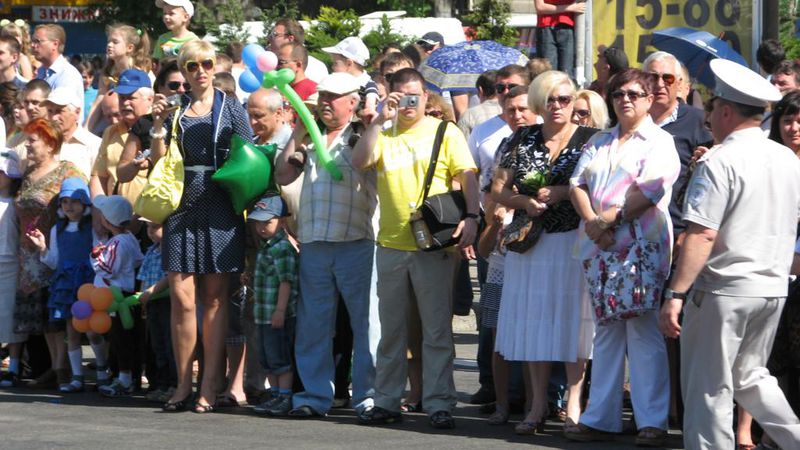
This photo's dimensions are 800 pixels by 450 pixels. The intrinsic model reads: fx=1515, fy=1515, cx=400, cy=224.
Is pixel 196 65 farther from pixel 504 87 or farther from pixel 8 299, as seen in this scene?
pixel 8 299

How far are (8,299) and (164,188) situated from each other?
2154 millimetres

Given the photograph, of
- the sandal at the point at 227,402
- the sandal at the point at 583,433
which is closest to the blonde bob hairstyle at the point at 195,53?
the sandal at the point at 227,402

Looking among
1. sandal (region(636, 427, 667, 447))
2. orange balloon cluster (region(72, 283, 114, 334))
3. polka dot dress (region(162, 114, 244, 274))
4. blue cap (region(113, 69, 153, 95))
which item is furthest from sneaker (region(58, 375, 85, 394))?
sandal (region(636, 427, 667, 447))

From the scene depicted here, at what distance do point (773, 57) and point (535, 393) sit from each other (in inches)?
139

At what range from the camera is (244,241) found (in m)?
9.78

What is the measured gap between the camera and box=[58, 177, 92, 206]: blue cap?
10.6m

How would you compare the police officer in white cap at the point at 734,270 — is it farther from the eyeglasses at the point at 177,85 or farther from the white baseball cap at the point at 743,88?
the eyeglasses at the point at 177,85

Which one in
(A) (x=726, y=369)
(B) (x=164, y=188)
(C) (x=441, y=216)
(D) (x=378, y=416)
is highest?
(B) (x=164, y=188)

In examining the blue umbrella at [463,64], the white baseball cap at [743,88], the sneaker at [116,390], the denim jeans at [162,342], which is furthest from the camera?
the blue umbrella at [463,64]

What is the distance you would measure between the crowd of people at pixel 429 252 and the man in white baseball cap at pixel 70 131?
0.02 meters

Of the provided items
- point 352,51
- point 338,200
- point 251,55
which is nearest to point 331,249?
point 338,200

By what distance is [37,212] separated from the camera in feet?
35.4

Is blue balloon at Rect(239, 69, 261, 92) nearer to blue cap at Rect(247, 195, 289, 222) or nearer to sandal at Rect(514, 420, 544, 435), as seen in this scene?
blue cap at Rect(247, 195, 289, 222)

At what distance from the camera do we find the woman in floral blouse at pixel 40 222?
1076cm
